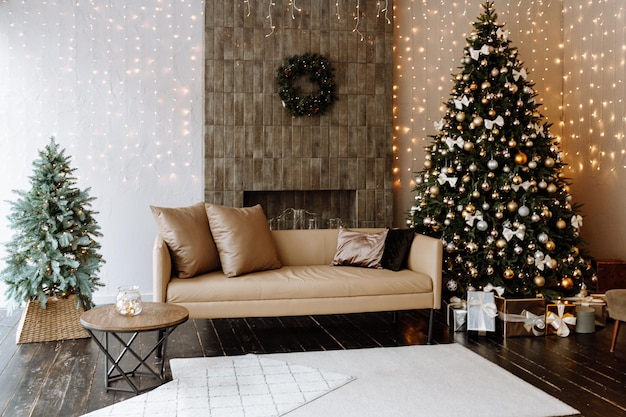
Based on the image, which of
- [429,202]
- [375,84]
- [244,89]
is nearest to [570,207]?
[429,202]

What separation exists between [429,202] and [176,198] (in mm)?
2459

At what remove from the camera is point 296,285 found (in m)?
4.18

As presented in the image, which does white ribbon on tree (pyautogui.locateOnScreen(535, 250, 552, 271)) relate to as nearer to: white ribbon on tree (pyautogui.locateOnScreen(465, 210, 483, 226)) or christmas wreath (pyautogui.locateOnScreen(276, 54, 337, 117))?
white ribbon on tree (pyautogui.locateOnScreen(465, 210, 483, 226))

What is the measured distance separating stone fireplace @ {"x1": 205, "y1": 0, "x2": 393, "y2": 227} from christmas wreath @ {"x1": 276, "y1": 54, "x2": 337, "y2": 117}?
0.26 ft

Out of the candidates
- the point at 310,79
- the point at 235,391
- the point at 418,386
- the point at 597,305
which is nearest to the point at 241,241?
the point at 235,391

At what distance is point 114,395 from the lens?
3215 millimetres

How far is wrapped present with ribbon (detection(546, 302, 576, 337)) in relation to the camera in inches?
179

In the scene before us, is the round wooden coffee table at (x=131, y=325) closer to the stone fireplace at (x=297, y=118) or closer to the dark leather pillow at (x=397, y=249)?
the dark leather pillow at (x=397, y=249)

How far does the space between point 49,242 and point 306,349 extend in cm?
204

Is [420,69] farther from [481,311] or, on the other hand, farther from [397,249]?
[481,311]

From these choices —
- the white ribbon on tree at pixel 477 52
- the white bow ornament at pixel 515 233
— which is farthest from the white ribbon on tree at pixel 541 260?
the white ribbon on tree at pixel 477 52

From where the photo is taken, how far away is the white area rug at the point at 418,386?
300cm

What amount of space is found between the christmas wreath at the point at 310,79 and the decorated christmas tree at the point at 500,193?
4.56 ft

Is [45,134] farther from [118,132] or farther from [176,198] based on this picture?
[176,198]
